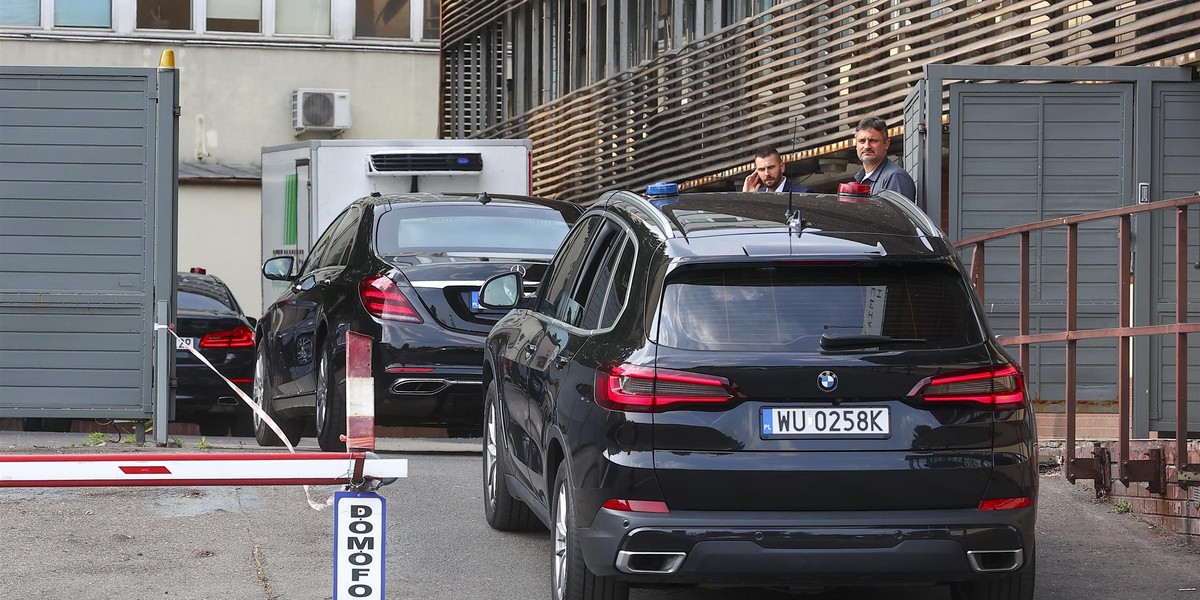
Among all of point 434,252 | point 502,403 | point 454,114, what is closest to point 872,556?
point 502,403

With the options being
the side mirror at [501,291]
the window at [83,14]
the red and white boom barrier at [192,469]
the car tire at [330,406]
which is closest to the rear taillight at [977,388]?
the red and white boom barrier at [192,469]

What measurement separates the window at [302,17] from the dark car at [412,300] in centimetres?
2060

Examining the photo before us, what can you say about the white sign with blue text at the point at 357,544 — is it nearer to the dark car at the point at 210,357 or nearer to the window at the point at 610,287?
the window at the point at 610,287

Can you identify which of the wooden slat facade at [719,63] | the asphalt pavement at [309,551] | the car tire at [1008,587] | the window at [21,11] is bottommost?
the asphalt pavement at [309,551]

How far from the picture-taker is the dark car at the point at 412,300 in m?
10.2

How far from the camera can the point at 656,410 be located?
5426mm

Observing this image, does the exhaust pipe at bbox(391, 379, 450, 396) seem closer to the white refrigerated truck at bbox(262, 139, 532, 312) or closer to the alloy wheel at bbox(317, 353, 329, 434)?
→ the alloy wheel at bbox(317, 353, 329, 434)

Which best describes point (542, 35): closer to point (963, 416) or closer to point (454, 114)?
point (454, 114)

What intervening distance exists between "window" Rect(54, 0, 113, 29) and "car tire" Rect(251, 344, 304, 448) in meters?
19.9

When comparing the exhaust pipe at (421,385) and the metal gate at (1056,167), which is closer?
the exhaust pipe at (421,385)

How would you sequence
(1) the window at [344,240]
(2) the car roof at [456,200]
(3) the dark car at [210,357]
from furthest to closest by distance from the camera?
(3) the dark car at [210,357] → (2) the car roof at [456,200] → (1) the window at [344,240]

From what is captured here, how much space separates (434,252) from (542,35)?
57.1ft

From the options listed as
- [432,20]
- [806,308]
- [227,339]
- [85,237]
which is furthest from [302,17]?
[806,308]

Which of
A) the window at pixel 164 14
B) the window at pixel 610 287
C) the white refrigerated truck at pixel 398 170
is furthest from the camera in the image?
the window at pixel 164 14
